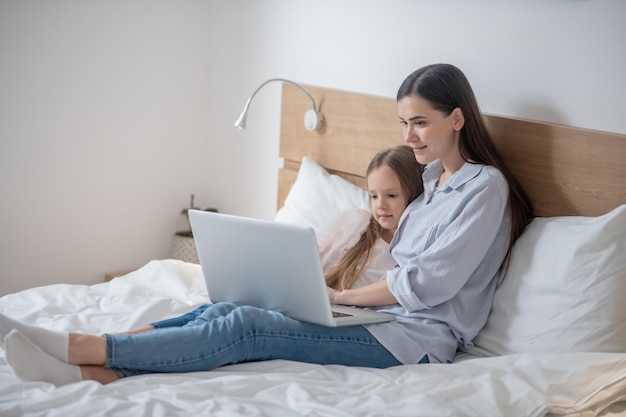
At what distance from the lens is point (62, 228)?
10.9 feet

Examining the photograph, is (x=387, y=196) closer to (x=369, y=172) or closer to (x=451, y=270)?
(x=369, y=172)

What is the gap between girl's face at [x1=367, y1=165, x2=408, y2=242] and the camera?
234cm

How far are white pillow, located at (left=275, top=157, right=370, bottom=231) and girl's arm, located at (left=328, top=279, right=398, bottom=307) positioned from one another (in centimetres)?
42

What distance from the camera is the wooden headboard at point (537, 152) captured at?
2.13 meters

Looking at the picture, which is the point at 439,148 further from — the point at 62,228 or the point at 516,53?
the point at 62,228

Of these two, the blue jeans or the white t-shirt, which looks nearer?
the blue jeans

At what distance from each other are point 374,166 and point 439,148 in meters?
0.21

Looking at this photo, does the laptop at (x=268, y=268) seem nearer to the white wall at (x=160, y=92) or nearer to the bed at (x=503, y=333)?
the bed at (x=503, y=333)

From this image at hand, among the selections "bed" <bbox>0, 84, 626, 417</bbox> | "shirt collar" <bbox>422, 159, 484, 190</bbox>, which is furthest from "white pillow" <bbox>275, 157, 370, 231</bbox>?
"shirt collar" <bbox>422, 159, 484, 190</bbox>

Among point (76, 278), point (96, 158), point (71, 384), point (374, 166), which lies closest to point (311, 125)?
point (374, 166)

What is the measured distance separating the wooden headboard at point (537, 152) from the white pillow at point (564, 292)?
0.08 metres

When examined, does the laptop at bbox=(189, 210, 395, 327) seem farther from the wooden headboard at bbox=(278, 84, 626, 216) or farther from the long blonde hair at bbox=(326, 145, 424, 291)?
the wooden headboard at bbox=(278, 84, 626, 216)

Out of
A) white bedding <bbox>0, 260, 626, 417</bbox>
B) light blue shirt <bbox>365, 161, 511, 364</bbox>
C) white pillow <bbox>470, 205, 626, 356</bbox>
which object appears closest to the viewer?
white bedding <bbox>0, 260, 626, 417</bbox>

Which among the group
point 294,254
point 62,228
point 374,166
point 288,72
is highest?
point 288,72
